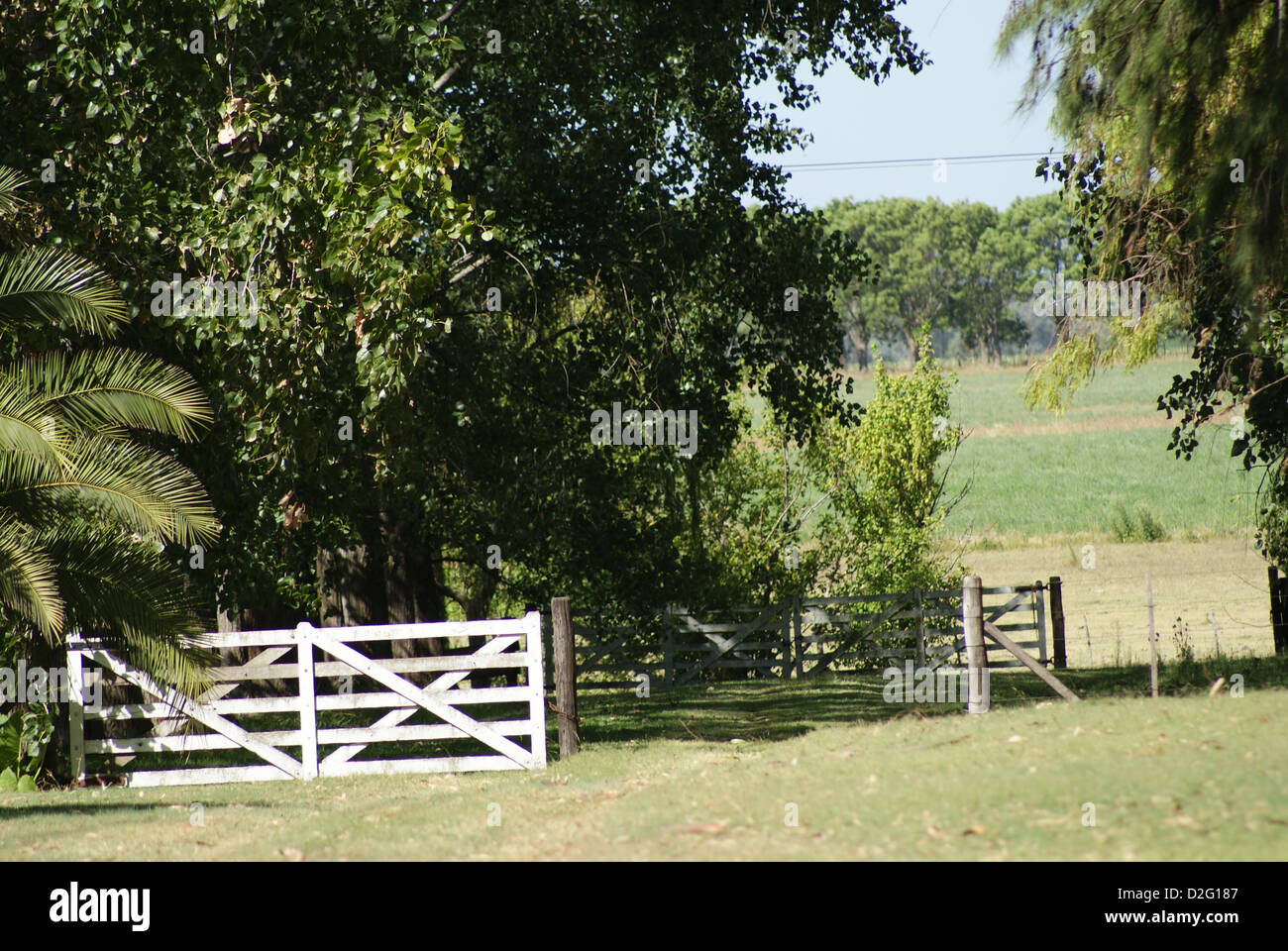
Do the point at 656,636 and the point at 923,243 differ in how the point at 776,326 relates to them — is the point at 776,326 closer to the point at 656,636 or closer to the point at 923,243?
the point at 656,636

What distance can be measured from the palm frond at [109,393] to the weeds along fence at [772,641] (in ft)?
34.4

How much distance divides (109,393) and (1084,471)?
55025mm

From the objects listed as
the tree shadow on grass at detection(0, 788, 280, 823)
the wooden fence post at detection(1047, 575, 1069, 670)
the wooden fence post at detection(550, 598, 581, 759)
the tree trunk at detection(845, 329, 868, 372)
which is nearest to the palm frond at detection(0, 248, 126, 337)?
the tree shadow on grass at detection(0, 788, 280, 823)

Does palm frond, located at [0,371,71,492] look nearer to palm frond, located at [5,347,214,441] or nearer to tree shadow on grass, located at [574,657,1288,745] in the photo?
palm frond, located at [5,347,214,441]

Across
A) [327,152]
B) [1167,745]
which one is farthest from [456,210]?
[1167,745]

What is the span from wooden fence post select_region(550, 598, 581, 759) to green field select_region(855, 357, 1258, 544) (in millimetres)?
29024

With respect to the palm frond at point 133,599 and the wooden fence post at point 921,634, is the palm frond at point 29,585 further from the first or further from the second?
the wooden fence post at point 921,634

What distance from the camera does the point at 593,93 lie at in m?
13.8

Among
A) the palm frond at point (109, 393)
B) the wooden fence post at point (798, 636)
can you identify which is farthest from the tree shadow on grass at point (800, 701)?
the palm frond at point (109, 393)

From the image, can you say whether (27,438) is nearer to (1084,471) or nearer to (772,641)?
(772,641)

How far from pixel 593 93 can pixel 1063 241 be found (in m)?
96.6

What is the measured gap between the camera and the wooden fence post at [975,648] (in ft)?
35.4

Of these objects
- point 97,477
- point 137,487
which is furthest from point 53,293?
point 137,487

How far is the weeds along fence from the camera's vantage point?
20500 millimetres
